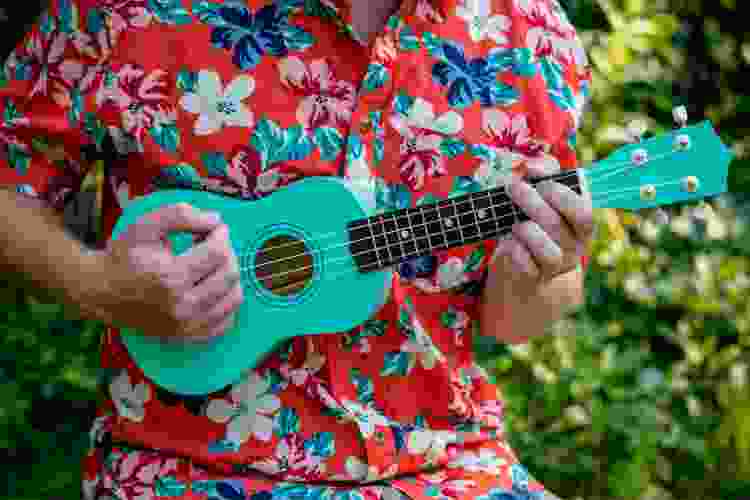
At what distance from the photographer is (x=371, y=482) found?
150 cm

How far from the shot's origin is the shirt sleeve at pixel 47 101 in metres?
1.48

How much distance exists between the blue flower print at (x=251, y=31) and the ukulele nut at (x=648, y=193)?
0.56m

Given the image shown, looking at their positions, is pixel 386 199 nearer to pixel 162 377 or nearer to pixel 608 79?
pixel 162 377

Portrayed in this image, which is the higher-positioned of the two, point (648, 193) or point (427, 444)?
point (648, 193)

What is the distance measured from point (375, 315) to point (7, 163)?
2.04ft

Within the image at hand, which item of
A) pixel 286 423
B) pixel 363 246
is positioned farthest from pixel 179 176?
pixel 286 423

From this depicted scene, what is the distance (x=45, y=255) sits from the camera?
1.47 metres

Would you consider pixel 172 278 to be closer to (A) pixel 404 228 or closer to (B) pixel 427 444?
(A) pixel 404 228

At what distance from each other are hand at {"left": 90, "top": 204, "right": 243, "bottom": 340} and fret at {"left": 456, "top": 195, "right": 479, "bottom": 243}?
348 mm

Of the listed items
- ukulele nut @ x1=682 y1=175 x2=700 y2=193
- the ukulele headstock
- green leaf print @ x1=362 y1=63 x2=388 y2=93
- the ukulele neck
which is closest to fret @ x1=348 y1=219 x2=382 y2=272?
the ukulele neck

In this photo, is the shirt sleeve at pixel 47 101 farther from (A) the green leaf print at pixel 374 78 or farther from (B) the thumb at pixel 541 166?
(B) the thumb at pixel 541 166

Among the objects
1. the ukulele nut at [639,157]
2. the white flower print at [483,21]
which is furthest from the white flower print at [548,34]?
the ukulele nut at [639,157]

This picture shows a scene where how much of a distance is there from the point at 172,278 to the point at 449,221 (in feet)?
1.39

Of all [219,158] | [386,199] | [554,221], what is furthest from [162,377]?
[554,221]
